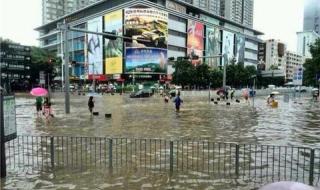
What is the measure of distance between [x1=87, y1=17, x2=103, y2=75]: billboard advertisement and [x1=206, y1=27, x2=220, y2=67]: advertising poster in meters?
30.8

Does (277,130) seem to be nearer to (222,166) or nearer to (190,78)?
(222,166)

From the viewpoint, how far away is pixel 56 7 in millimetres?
150500

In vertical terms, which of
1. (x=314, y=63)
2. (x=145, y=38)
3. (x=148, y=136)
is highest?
(x=145, y=38)

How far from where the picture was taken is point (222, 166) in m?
10.1

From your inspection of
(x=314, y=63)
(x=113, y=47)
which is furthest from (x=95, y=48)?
(x=314, y=63)

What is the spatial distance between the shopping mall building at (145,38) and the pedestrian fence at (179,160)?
67514 mm

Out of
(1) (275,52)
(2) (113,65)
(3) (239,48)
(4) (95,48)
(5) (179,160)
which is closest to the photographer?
(5) (179,160)

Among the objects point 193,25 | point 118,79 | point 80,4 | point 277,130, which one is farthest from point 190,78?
point 80,4

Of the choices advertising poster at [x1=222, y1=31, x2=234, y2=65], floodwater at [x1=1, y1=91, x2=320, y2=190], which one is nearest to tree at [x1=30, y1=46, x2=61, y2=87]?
advertising poster at [x1=222, y1=31, x2=234, y2=65]

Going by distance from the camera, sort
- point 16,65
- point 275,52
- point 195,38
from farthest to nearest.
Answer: point 275,52
point 195,38
point 16,65

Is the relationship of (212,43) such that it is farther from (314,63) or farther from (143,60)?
(314,63)

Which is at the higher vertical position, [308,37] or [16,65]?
[308,37]

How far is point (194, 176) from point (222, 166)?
1.32 m

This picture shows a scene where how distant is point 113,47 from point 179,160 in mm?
87410
